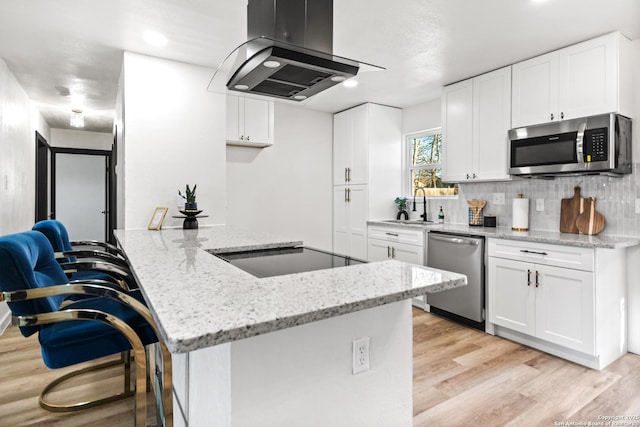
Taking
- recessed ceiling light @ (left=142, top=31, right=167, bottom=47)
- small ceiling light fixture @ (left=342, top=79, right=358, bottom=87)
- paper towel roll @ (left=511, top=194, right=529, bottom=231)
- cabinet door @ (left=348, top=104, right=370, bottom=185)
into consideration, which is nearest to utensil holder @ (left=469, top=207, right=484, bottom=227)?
paper towel roll @ (left=511, top=194, right=529, bottom=231)

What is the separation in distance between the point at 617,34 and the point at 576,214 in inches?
52.7

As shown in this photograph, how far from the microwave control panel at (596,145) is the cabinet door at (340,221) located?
268 centimetres

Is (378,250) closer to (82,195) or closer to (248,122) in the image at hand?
(248,122)

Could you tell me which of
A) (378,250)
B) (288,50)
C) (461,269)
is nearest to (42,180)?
(378,250)

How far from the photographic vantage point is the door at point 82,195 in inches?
297

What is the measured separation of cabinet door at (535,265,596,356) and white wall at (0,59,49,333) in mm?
4499

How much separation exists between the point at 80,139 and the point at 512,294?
714 centimetres

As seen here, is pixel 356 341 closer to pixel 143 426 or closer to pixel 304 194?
A: pixel 143 426

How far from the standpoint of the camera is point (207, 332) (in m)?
0.69

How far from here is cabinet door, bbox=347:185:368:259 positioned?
454 centimetres

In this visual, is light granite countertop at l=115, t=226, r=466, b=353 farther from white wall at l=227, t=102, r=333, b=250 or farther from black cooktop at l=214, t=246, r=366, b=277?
white wall at l=227, t=102, r=333, b=250

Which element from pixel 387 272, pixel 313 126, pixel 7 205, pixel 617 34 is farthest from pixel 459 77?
pixel 7 205

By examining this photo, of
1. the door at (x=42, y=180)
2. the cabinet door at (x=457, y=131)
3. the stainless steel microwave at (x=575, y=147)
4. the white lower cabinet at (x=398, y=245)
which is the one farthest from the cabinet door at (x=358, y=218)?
the door at (x=42, y=180)

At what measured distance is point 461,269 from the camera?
10.9 feet
